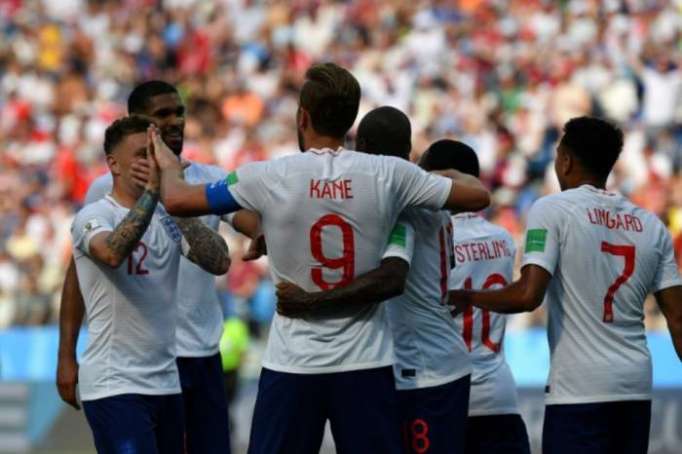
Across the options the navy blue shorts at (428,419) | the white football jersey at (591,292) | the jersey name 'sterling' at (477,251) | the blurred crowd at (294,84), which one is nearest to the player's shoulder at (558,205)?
the white football jersey at (591,292)

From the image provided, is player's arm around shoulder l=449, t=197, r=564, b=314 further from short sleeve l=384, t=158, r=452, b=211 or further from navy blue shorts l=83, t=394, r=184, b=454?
navy blue shorts l=83, t=394, r=184, b=454

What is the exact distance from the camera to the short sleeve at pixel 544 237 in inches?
300

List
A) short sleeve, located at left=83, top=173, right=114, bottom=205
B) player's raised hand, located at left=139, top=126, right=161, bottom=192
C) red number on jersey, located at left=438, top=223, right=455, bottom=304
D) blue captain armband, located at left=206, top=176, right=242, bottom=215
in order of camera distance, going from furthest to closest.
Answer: short sleeve, located at left=83, top=173, right=114, bottom=205
red number on jersey, located at left=438, top=223, right=455, bottom=304
player's raised hand, located at left=139, top=126, right=161, bottom=192
blue captain armband, located at left=206, top=176, right=242, bottom=215

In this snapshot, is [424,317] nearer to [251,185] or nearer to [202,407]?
[251,185]

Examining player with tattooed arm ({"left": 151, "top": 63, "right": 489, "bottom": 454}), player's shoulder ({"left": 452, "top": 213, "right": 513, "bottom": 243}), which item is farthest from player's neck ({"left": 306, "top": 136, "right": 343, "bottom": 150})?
player's shoulder ({"left": 452, "top": 213, "right": 513, "bottom": 243})

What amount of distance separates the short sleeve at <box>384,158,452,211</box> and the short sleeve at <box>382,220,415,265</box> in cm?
12

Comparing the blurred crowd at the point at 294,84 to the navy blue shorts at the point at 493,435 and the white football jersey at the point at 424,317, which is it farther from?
the white football jersey at the point at 424,317

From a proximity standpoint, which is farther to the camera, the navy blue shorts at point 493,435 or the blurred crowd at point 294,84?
the blurred crowd at point 294,84

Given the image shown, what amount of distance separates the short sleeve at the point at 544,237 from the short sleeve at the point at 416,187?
0.78 meters

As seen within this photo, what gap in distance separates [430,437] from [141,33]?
757 inches

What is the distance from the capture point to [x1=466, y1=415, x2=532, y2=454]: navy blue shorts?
8.86 metres

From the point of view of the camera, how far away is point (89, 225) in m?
7.70

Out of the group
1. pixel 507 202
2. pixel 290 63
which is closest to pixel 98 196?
pixel 507 202

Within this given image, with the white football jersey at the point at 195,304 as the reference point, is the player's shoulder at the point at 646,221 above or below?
above
